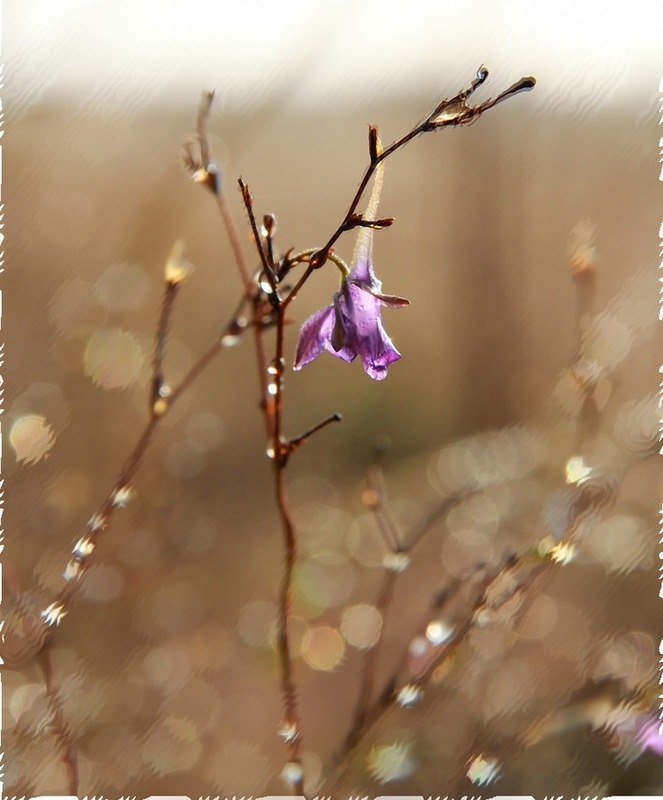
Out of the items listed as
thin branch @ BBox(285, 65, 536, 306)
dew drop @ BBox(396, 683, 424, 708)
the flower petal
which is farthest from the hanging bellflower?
dew drop @ BBox(396, 683, 424, 708)

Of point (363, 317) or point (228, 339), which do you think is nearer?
point (363, 317)

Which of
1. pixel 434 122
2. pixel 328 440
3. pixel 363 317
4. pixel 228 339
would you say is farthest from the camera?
pixel 328 440

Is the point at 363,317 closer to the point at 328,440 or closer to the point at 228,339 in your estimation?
the point at 228,339

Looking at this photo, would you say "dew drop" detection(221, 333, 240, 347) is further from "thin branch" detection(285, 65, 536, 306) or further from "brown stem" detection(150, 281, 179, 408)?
"thin branch" detection(285, 65, 536, 306)

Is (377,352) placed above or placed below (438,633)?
above

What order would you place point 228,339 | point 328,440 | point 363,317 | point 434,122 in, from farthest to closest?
point 328,440 → point 228,339 → point 363,317 → point 434,122

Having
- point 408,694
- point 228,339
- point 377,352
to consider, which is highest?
point 228,339

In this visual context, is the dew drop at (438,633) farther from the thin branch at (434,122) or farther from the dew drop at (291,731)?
the thin branch at (434,122)

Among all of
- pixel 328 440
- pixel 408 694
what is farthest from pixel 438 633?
pixel 328 440

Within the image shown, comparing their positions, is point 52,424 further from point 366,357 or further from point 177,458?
point 366,357

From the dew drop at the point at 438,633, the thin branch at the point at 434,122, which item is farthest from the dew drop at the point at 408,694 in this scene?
the thin branch at the point at 434,122

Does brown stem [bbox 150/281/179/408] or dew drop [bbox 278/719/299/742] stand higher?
brown stem [bbox 150/281/179/408]
